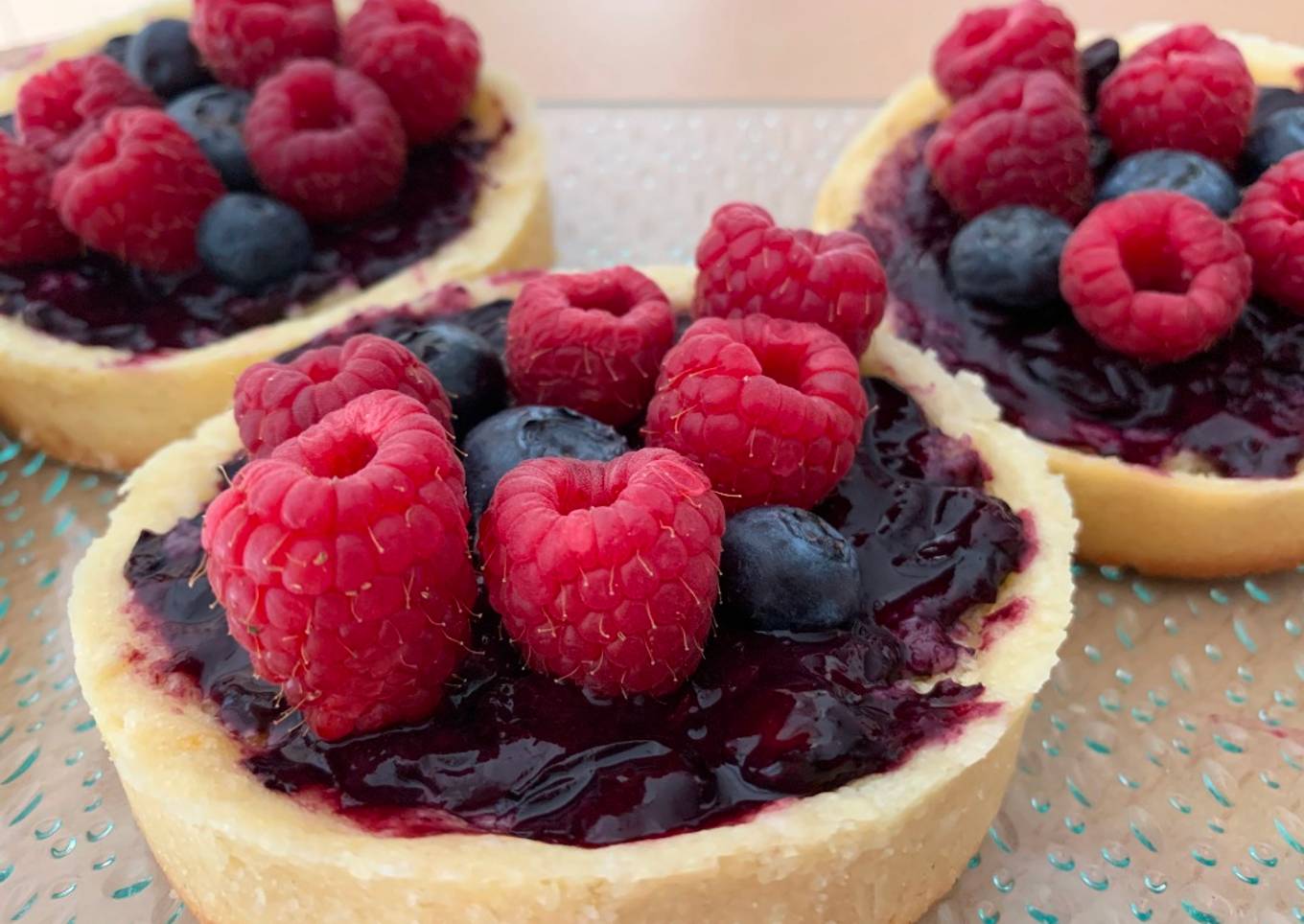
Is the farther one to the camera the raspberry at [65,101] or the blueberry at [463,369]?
the raspberry at [65,101]

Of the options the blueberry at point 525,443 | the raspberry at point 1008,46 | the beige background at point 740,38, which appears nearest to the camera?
the blueberry at point 525,443

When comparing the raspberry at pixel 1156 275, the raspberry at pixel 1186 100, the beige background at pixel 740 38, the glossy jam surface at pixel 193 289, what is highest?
the raspberry at pixel 1186 100

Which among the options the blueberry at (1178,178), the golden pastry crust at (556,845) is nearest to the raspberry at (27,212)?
the golden pastry crust at (556,845)

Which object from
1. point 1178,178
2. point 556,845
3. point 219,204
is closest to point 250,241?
point 219,204

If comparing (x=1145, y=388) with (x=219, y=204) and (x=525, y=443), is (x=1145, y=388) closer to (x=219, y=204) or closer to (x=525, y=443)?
(x=525, y=443)

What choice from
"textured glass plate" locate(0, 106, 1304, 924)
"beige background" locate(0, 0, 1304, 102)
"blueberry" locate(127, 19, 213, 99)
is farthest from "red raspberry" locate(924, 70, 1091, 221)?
"blueberry" locate(127, 19, 213, 99)

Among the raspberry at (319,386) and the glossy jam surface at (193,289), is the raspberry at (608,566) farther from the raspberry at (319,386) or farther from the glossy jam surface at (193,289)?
the glossy jam surface at (193,289)

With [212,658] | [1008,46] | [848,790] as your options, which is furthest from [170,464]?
[1008,46]
